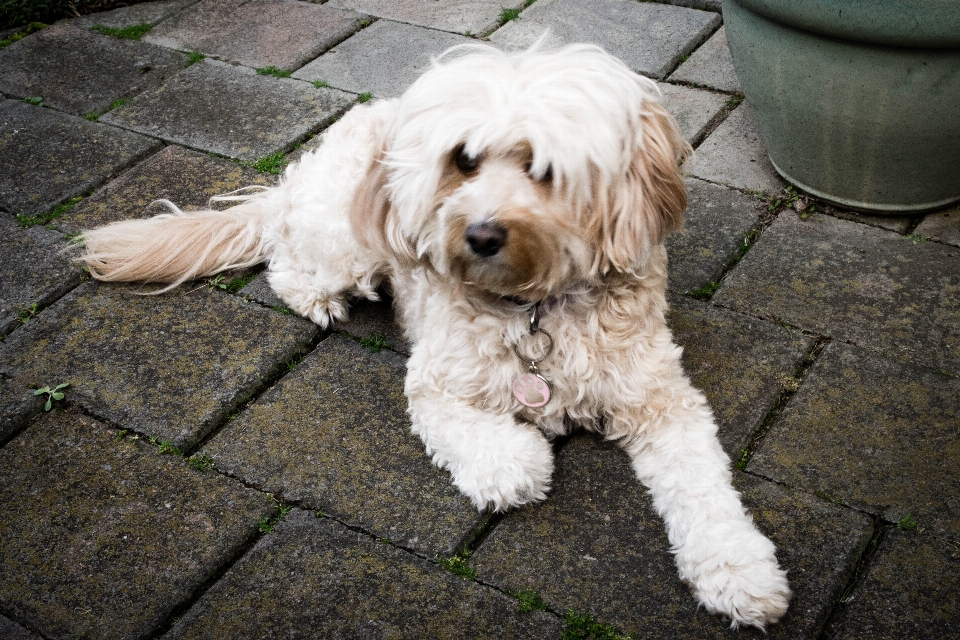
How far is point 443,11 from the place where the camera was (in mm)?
5273

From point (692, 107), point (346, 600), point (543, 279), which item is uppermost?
point (543, 279)

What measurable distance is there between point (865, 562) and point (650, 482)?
613 millimetres

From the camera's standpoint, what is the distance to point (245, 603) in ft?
7.95

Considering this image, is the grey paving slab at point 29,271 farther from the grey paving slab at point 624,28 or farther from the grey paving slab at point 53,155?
the grey paving slab at point 624,28

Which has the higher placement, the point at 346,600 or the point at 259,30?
the point at 259,30

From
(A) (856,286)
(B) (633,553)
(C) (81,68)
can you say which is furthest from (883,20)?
(C) (81,68)

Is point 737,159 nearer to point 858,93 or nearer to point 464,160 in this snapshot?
point 858,93

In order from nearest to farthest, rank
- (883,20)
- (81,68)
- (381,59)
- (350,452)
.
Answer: (350,452), (883,20), (381,59), (81,68)

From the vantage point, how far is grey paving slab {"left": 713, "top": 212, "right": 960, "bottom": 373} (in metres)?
3.10

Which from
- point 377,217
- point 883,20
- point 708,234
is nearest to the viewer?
point 377,217

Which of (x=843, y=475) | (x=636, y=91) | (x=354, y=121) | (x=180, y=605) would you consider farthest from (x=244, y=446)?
(x=843, y=475)

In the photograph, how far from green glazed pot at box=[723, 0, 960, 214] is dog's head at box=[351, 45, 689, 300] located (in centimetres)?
108

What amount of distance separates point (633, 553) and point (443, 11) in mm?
3794

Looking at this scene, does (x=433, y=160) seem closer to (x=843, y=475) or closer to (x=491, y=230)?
(x=491, y=230)
